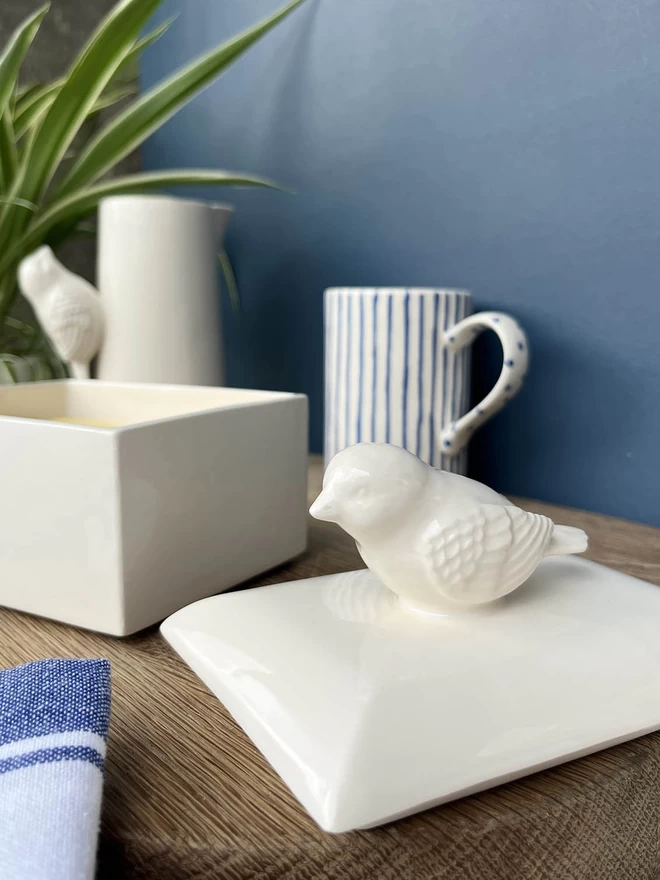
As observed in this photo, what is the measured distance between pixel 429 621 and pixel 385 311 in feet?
0.96

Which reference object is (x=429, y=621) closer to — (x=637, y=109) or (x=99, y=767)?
(x=99, y=767)

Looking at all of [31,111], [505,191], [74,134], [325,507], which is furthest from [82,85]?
[325,507]

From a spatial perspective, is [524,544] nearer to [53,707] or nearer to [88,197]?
[53,707]

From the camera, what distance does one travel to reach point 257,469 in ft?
1.38

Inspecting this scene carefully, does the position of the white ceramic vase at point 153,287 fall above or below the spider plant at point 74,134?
below

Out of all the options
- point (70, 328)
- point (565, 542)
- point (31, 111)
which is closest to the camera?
point (565, 542)

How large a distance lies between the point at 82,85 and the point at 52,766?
62 centimetres

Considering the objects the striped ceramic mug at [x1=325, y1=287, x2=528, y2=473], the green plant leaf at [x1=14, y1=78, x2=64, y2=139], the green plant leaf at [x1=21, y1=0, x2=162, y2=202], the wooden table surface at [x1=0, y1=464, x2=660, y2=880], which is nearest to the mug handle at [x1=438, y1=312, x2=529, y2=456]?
the striped ceramic mug at [x1=325, y1=287, x2=528, y2=473]

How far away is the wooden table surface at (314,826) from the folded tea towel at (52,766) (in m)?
0.02

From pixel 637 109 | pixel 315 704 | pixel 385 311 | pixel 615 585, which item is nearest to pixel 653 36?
pixel 637 109

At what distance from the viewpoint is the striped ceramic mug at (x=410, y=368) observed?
53 centimetres

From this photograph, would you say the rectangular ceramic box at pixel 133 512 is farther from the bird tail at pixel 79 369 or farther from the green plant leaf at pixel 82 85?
the green plant leaf at pixel 82 85

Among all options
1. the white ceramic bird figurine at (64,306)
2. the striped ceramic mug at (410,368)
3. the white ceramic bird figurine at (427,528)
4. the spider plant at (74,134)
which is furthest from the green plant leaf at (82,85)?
the white ceramic bird figurine at (427,528)

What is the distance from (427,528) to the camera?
0.30m
